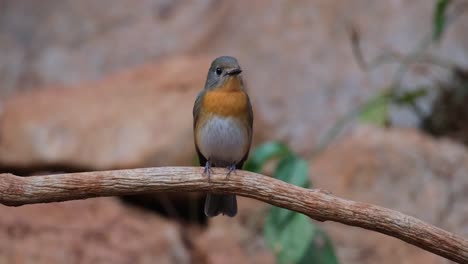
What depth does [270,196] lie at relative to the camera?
3.93 meters

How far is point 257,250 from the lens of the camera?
659 centimetres

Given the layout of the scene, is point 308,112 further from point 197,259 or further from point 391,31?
point 197,259

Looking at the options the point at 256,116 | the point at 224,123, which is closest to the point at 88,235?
the point at 256,116

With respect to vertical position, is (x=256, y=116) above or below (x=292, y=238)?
above

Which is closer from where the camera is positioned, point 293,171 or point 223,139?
point 223,139

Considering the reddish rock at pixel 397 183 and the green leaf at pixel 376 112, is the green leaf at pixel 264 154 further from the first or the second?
the reddish rock at pixel 397 183

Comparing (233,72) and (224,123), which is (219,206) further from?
(233,72)

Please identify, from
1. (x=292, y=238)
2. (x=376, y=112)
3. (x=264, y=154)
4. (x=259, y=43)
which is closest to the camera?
(x=292, y=238)

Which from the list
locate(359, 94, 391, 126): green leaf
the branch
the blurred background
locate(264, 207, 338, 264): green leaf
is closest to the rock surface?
the blurred background

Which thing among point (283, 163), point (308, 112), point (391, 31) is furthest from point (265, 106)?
point (283, 163)

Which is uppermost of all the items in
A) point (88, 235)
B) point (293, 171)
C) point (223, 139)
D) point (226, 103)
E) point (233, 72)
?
point (233, 72)

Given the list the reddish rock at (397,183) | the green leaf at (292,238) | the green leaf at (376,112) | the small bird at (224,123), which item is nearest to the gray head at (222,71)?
the small bird at (224,123)

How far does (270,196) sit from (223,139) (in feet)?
3.25

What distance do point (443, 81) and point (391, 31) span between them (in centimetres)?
87
